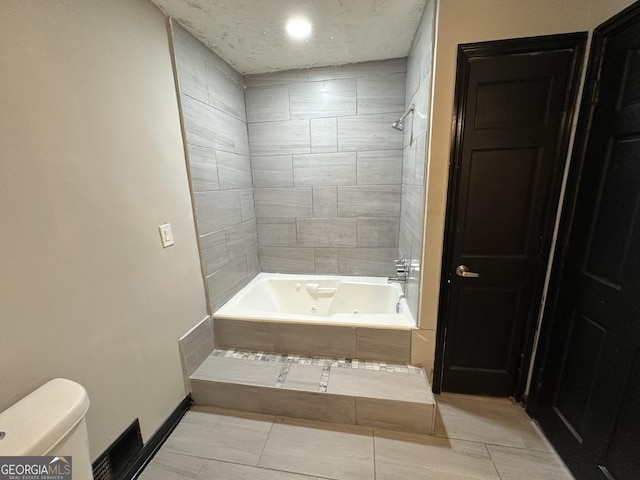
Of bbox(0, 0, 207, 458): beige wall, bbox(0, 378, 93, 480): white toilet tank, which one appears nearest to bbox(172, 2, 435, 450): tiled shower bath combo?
bbox(0, 0, 207, 458): beige wall

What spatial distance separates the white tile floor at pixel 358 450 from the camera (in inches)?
50.0

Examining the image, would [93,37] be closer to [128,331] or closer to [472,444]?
[128,331]

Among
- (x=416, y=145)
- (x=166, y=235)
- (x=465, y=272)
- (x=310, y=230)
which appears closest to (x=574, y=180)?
(x=465, y=272)

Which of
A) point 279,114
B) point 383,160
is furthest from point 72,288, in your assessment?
point 383,160

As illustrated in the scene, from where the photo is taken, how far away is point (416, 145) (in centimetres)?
169

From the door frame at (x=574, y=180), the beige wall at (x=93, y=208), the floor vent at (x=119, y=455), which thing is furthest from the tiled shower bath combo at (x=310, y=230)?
the door frame at (x=574, y=180)

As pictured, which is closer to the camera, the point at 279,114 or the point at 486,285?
the point at 486,285

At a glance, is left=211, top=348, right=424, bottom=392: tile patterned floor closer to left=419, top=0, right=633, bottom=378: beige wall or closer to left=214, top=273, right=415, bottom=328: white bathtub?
left=214, top=273, right=415, bottom=328: white bathtub

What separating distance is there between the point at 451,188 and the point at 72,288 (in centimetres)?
182

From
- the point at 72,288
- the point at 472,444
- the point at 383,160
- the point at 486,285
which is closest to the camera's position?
the point at 72,288

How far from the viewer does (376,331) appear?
5.66 feet

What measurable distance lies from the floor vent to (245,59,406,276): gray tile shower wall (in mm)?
1675

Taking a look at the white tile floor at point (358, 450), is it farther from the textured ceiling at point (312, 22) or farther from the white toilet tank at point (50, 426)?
the textured ceiling at point (312, 22)

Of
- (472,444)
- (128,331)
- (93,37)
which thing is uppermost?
(93,37)
